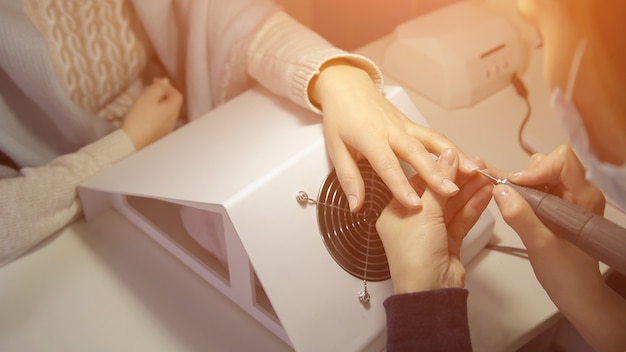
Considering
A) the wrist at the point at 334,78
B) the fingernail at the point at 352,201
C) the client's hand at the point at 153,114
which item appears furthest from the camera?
the client's hand at the point at 153,114

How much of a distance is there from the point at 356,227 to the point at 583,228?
23cm

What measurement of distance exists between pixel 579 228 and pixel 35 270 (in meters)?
0.61

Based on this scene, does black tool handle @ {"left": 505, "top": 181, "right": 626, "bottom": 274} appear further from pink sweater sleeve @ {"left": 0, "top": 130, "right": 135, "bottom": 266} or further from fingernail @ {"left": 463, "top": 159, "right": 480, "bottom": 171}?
pink sweater sleeve @ {"left": 0, "top": 130, "right": 135, "bottom": 266}

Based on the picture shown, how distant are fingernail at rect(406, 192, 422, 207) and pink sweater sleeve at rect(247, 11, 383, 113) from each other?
0.67 ft

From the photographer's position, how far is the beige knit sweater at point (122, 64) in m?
0.70

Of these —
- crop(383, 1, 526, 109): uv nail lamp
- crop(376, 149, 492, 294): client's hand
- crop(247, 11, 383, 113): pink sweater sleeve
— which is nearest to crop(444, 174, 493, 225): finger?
crop(376, 149, 492, 294): client's hand

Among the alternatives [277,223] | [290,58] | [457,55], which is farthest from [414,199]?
[457,55]

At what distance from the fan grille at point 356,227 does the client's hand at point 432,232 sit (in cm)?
4

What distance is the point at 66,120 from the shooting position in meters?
0.77

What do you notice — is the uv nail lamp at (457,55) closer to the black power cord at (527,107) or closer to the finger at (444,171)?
the black power cord at (527,107)

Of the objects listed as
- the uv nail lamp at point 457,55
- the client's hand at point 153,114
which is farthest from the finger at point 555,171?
the client's hand at point 153,114

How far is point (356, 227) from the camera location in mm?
614

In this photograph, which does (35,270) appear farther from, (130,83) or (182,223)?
(130,83)

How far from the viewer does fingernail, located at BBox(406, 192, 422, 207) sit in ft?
1.78
